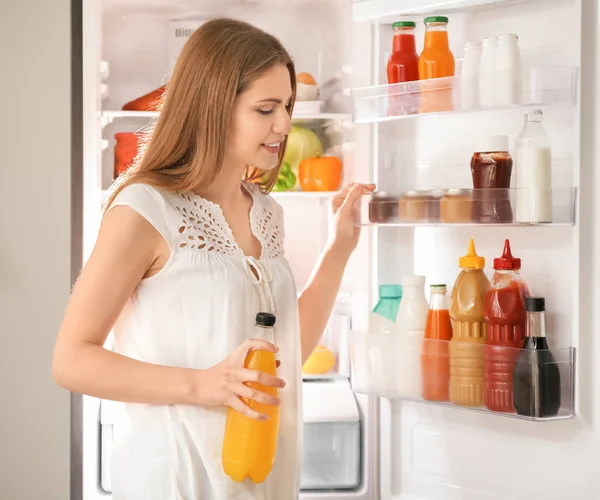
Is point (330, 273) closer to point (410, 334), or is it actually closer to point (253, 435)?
point (410, 334)

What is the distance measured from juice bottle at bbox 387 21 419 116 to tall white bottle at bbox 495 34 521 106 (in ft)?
0.68

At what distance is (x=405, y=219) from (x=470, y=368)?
1.10 feet

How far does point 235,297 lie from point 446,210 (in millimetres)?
517

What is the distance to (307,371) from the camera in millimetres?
2133

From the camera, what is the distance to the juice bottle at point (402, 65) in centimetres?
165

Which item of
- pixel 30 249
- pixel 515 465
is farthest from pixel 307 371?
pixel 30 249

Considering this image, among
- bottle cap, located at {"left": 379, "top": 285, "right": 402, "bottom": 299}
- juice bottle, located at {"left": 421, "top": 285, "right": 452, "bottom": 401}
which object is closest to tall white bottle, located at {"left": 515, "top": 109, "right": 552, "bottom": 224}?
juice bottle, located at {"left": 421, "top": 285, "right": 452, "bottom": 401}

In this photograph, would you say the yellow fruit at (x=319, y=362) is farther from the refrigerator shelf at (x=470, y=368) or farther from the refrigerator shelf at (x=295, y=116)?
the refrigerator shelf at (x=295, y=116)

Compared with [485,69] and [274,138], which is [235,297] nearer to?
[274,138]

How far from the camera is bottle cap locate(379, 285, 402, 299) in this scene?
1.76m

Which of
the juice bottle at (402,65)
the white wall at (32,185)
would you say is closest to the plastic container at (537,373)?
the juice bottle at (402,65)

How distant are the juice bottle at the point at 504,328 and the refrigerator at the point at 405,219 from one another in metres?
0.04

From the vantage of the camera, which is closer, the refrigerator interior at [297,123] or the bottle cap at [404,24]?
the bottle cap at [404,24]

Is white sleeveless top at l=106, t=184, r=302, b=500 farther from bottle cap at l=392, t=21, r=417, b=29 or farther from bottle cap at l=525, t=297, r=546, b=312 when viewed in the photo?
bottle cap at l=392, t=21, r=417, b=29
